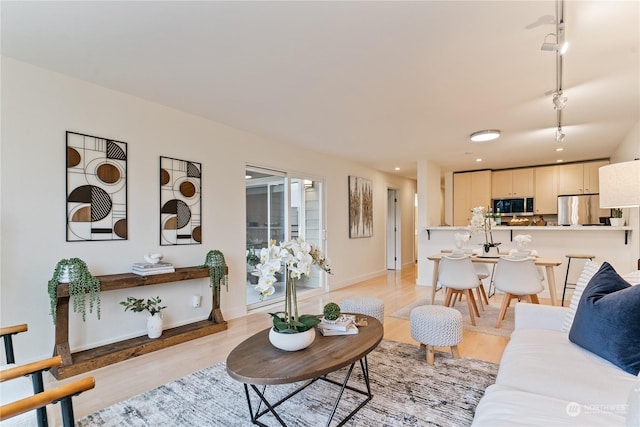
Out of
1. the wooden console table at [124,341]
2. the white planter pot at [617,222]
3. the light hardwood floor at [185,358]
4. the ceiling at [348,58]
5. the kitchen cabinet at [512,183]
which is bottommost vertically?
the light hardwood floor at [185,358]

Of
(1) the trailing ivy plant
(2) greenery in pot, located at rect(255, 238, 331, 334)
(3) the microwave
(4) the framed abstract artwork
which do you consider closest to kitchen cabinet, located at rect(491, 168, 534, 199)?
(3) the microwave

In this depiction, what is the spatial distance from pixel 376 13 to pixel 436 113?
1.97 metres

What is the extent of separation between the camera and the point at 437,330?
2.66 meters

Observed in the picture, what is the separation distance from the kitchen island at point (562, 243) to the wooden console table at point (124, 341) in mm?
4230

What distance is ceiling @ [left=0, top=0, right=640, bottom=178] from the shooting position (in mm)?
1926

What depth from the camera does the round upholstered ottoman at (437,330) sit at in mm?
2658

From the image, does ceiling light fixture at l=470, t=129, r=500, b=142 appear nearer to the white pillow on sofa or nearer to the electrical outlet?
the white pillow on sofa

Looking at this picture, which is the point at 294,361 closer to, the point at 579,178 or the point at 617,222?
the point at 617,222

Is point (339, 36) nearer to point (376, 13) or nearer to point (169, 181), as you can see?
point (376, 13)

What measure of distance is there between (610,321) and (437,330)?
125 centimetres

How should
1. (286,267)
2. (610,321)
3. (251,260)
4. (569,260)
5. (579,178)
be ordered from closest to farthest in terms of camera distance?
(610,321), (286,267), (251,260), (569,260), (579,178)

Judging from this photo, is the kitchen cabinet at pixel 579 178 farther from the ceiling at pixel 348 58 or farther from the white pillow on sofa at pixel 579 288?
the white pillow on sofa at pixel 579 288

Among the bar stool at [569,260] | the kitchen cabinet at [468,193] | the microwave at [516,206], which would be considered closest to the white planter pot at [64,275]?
the bar stool at [569,260]

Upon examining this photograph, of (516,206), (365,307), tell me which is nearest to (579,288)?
(365,307)
